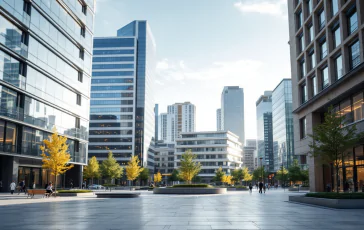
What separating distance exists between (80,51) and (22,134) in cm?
2104

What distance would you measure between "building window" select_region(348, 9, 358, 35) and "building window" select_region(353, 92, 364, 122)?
6.05 m

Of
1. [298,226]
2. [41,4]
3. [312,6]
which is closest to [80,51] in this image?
[41,4]

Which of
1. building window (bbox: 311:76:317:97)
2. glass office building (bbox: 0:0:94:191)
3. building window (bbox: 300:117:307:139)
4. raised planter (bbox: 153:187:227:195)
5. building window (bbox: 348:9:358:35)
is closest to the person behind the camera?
building window (bbox: 348:9:358:35)

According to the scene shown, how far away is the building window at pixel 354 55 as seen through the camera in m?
31.9

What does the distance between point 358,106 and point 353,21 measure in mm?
7888

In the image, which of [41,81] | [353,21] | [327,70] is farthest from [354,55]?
[41,81]

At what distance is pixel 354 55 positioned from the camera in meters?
32.6

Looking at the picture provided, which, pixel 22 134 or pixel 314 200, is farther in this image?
pixel 22 134

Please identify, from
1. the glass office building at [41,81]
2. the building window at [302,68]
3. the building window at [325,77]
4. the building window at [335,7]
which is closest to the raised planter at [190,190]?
the glass office building at [41,81]

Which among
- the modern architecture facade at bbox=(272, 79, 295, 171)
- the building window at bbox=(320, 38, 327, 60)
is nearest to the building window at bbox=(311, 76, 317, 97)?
the building window at bbox=(320, 38, 327, 60)

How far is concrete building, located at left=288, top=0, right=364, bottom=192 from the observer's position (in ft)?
106

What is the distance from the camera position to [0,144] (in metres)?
39.5

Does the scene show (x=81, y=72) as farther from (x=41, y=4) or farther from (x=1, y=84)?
(x=1, y=84)

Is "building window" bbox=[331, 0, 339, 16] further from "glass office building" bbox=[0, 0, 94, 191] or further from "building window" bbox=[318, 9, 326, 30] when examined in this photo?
"glass office building" bbox=[0, 0, 94, 191]
